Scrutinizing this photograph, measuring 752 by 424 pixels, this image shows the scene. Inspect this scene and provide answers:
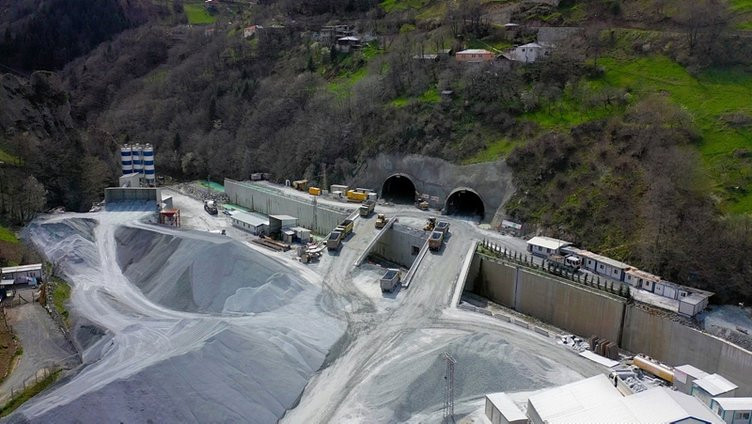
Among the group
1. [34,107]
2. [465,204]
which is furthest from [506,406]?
[34,107]

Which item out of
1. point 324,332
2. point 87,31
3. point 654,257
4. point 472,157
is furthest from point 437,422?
point 87,31

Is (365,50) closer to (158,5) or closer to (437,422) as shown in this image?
(437,422)

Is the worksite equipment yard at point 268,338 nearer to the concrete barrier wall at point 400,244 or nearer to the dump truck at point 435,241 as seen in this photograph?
the dump truck at point 435,241

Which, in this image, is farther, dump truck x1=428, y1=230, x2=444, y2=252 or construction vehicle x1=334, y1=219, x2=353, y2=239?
construction vehicle x1=334, y1=219, x2=353, y2=239

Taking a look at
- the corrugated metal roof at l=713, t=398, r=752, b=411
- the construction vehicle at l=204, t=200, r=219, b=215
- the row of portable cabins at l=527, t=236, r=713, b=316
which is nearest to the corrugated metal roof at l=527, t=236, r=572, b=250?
the row of portable cabins at l=527, t=236, r=713, b=316

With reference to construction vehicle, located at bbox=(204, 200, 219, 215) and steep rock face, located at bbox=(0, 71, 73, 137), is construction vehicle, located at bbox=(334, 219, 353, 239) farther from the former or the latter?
steep rock face, located at bbox=(0, 71, 73, 137)

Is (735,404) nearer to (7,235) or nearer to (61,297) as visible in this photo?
(61,297)
